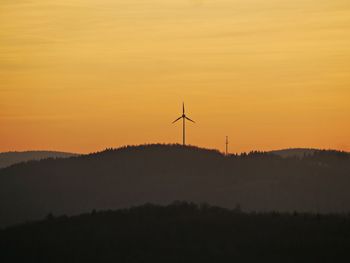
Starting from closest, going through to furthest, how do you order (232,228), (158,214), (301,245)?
(301,245), (232,228), (158,214)

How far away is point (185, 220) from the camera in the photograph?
430 feet

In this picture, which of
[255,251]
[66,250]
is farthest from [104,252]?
[255,251]

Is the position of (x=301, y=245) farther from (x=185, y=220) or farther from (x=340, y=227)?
(x=185, y=220)

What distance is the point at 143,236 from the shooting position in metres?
127

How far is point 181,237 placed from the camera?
12500cm

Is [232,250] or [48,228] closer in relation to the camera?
[232,250]

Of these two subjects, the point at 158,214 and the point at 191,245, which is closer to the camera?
the point at 191,245

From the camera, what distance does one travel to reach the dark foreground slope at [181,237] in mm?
118625

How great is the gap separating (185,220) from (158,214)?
194 inches

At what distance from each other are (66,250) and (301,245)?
62.4 ft

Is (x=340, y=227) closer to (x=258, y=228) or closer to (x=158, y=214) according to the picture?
(x=258, y=228)

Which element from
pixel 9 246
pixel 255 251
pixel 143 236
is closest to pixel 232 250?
pixel 255 251

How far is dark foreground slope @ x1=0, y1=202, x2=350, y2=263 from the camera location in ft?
389

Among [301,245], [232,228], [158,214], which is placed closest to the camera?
[301,245]
